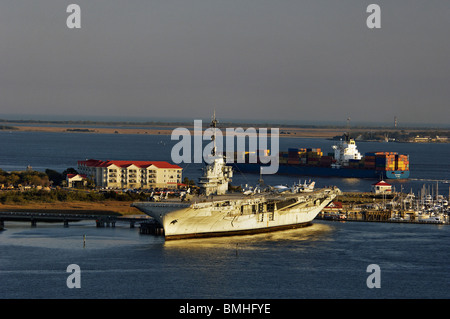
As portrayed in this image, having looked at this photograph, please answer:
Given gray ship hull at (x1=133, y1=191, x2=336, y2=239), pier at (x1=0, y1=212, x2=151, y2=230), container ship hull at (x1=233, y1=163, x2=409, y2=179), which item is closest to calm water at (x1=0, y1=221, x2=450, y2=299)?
gray ship hull at (x1=133, y1=191, x2=336, y2=239)

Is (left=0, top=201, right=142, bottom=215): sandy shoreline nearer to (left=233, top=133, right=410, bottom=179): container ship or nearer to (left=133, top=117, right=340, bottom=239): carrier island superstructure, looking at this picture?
(left=133, top=117, right=340, bottom=239): carrier island superstructure

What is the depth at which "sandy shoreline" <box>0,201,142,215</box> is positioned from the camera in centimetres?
5544

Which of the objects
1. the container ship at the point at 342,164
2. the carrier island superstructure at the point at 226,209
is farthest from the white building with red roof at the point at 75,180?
the container ship at the point at 342,164

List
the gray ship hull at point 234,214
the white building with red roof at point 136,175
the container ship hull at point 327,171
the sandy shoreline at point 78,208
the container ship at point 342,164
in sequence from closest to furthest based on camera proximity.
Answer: the gray ship hull at point 234,214, the sandy shoreline at point 78,208, the white building with red roof at point 136,175, the container ship hull at point 327,171, the container ship at point 342,164

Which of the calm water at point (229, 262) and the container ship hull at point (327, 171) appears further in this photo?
the container ship hull at point (327, 171)

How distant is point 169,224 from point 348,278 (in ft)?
38.1

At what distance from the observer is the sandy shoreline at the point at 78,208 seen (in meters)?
55.4

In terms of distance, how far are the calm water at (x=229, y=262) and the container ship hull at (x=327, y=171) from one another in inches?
1589

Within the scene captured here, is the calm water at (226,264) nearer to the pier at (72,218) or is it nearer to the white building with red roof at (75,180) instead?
the pier at (72,218)

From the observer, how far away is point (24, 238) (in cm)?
4409

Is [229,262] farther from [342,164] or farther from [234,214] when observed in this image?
[342,164]

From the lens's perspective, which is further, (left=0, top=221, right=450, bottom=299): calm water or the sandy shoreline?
the sandy shoreline

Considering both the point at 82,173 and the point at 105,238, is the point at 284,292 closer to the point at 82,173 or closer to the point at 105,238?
the point at 105,238

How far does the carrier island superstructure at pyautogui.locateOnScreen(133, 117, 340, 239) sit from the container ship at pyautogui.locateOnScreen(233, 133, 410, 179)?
3857 centimetres
